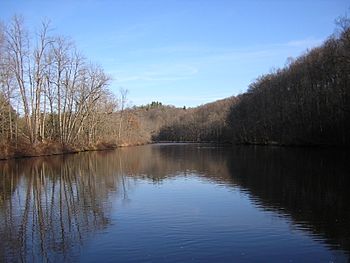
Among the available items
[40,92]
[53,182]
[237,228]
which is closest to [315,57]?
[40,92]

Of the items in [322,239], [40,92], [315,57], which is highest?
[315,57]

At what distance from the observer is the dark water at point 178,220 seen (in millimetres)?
10914

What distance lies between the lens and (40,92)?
56.8 m

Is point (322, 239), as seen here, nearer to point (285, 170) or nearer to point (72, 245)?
point (72, 245)

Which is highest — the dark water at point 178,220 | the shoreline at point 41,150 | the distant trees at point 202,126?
the distant trees at point 202,126

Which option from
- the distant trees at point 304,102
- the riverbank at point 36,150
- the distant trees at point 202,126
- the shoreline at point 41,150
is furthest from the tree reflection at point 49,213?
the distant trees at point 202,126

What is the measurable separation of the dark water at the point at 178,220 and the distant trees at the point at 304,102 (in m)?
36.0

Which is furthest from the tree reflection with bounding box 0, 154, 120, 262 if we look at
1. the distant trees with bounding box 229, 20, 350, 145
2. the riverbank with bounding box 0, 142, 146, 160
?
the distant trees with bounding box 229, 20, 350, 145

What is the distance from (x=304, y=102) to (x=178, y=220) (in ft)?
216

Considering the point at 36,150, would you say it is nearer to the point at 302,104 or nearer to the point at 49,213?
Result: the point at 49,213

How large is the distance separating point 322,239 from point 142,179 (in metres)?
17.5

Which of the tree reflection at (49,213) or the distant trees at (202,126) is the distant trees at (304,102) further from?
the tree reflection at (49,213)

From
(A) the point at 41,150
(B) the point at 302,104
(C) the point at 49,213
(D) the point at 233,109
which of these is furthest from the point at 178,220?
(D) the point at 233,109

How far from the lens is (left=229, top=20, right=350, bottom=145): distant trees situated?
58.9 metres
